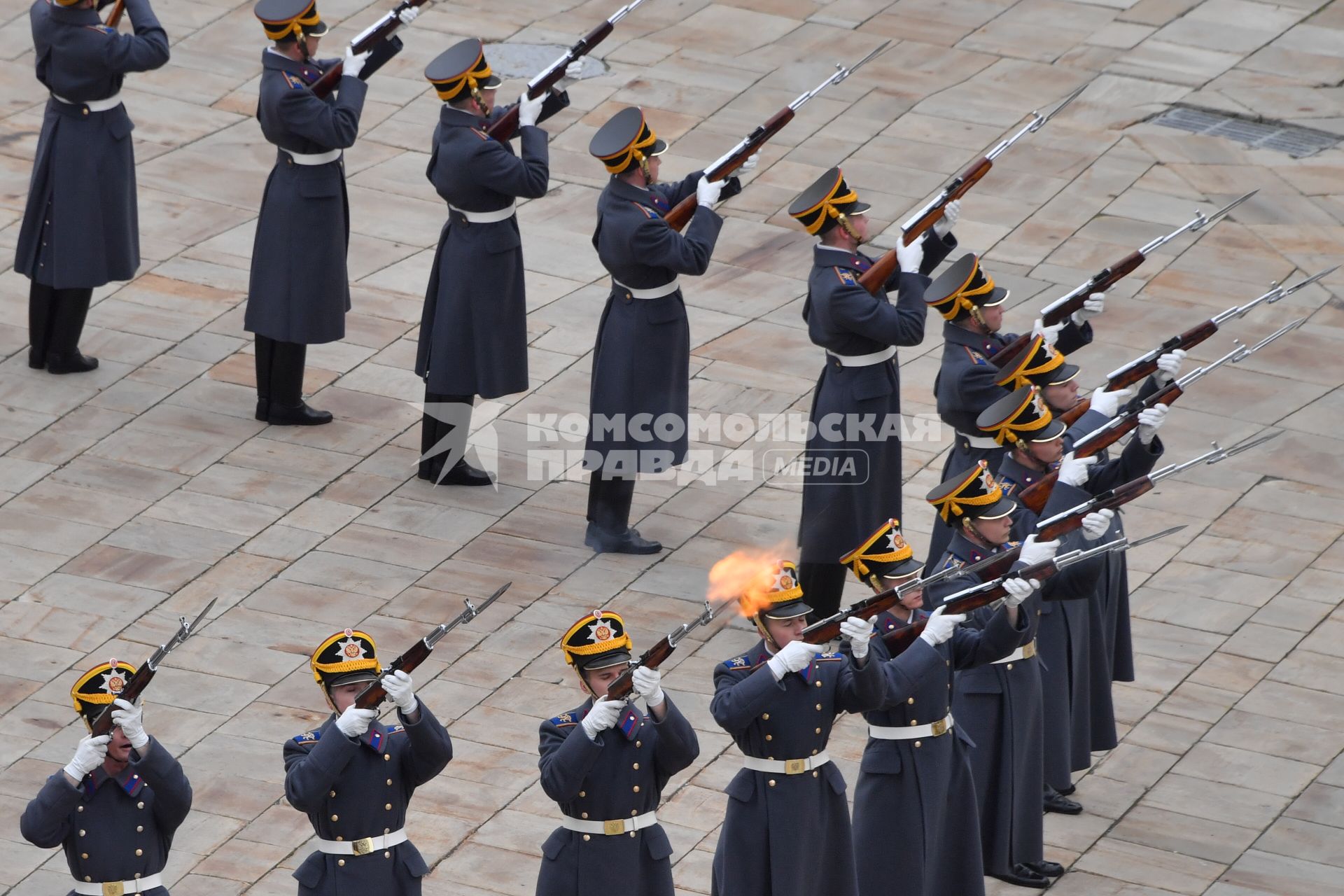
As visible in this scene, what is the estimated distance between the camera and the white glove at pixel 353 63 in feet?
39.4

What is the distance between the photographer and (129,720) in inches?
304

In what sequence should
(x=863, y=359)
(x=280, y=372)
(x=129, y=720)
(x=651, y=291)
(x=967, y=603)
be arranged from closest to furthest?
(x=129, y=720), (x=967, y=603), (x=863, y=359), (x=651, y=291), (x=280, y=372)

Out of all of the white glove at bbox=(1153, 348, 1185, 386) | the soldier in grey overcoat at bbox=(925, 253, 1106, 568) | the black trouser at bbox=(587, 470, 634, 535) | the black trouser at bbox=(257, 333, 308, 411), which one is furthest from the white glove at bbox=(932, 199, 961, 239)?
the black trouser at bbox=(257, 333, 308, 411)

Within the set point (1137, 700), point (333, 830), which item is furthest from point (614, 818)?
point (1137, 700)

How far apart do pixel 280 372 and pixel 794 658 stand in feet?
17.2

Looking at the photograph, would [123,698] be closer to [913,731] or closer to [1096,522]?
[913,731]

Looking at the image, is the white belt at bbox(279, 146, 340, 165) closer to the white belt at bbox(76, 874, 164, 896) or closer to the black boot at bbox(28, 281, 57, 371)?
the black boot at bbox(28, 281, 57, 371)

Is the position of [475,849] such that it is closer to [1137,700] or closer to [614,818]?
[614,818]

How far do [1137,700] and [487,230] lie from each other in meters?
3.91

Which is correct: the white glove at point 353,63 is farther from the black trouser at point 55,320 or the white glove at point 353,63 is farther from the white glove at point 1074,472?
the white glove at point 1074,472

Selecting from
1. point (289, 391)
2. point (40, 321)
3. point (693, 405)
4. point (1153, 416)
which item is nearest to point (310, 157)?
point (289, 391)

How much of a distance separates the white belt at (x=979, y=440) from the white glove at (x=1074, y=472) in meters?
0.75

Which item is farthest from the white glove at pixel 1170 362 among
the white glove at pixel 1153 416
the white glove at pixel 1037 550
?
the white glove at pixel 1037 550

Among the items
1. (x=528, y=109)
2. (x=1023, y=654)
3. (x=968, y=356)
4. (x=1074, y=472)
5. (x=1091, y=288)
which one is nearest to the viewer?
(x=1023, y=654)
